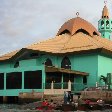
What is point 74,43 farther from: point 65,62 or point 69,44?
point 65,62

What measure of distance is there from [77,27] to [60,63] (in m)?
9.25

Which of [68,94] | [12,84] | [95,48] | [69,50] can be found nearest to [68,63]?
[69,50]

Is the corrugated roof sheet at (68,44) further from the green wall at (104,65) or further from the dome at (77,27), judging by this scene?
the green wall at (104,65)

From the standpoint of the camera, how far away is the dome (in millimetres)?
55872

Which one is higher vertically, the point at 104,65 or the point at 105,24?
the point at 105,24

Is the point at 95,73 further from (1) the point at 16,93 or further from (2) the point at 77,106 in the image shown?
(2) the point at 77,106

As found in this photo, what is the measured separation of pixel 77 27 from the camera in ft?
184

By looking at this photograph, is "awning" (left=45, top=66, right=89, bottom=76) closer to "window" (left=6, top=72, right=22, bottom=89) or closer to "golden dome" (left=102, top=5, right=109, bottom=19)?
"window" (left=6, top=72, right=22, bottom=89)

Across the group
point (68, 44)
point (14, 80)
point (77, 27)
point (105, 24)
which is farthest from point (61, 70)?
point (105, 24)

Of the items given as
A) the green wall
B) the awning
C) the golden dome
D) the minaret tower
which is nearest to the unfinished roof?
the green wall

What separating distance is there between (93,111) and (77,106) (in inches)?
78.0

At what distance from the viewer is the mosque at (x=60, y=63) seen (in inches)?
1646

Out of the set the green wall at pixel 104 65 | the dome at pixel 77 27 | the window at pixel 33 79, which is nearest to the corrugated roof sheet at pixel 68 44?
the dome at pixel 77 27

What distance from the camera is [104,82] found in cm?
4603
